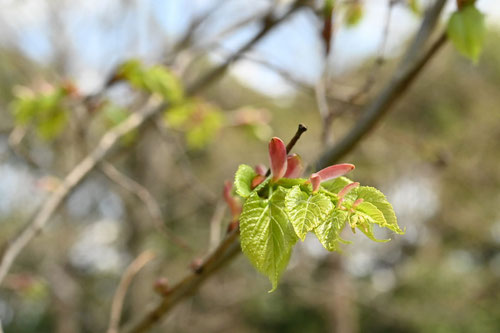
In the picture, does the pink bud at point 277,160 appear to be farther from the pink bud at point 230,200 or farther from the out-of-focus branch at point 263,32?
the out-of-focus branch at point 263,32

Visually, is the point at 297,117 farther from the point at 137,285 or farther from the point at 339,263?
the point at 137,285

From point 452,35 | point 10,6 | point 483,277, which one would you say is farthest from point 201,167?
point 452,35

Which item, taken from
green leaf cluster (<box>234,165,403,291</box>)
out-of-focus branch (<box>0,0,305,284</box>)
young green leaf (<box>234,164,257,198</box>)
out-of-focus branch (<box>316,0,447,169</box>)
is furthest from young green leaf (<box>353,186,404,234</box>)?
out-of-focus branch (<box>0,0,305,284</box>)

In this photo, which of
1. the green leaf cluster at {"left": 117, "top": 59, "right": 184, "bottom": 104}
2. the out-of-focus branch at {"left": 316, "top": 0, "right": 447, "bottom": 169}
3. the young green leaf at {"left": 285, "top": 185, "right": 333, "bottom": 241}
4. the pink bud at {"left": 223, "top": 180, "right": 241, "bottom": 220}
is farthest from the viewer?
the green leaf cluster at {"left": 117, "top": 59, "right": 184, "bottom": 104}

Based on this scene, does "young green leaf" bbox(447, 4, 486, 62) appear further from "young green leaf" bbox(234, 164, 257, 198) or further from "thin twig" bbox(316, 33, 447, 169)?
"young green leaf" bbox(234, 164, 257, 198)

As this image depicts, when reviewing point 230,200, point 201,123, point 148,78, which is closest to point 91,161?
point 148,78

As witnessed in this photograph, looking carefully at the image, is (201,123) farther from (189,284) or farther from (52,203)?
(189,284)

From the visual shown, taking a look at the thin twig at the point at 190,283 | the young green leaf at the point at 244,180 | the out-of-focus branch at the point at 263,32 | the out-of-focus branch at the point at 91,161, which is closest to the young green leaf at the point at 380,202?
the young green leaf at the point at 244,180

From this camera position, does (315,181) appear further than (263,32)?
No
